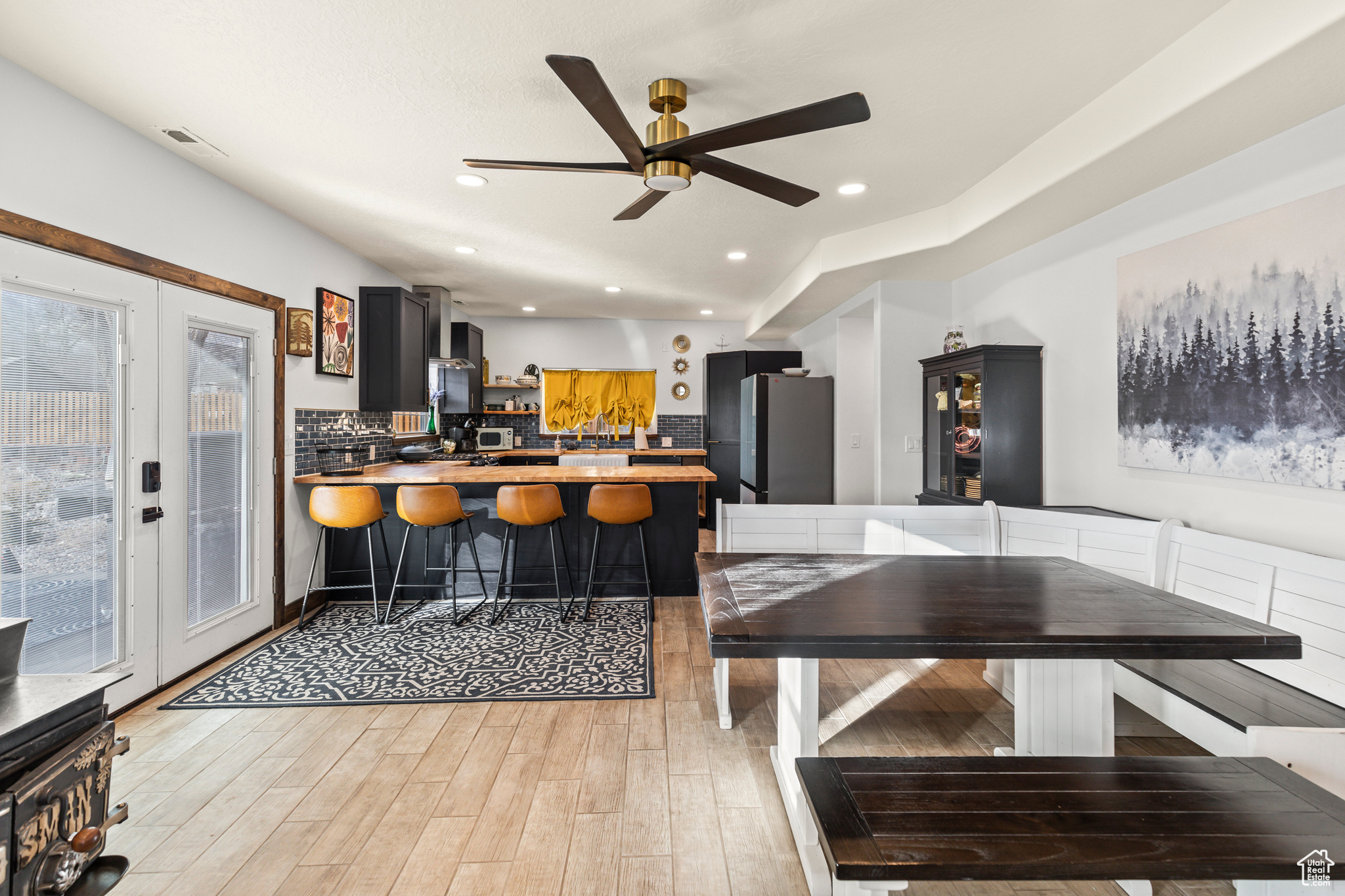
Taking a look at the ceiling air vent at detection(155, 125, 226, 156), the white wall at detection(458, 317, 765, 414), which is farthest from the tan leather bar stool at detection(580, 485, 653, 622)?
the white wall at detection(458, 317, 765, 414)

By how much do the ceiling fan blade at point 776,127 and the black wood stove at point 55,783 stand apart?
209 cm

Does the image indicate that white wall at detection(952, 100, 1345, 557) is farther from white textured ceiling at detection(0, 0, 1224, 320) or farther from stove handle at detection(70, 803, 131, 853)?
stove handle at detection(70, 803, 131, 853)

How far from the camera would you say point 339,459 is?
172 inches

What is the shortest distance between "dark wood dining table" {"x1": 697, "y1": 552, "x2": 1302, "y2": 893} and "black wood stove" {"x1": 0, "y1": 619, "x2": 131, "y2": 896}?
1276 millimetres

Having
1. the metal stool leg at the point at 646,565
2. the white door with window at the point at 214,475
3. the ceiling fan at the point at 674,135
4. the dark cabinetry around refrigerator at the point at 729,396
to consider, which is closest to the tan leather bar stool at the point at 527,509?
the metal stool leg at the point at 646,565

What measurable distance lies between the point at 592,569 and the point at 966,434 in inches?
102

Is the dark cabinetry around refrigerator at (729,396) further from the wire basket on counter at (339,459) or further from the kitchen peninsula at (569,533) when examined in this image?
the wire basket on counter at (339,459)

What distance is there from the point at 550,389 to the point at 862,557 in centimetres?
588

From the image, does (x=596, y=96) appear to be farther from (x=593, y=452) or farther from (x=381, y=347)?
(x=593, y=452)

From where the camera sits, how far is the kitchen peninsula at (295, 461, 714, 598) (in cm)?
418

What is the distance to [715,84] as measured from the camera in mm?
2285

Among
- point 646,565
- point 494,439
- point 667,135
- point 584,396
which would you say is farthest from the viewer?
point 584,396

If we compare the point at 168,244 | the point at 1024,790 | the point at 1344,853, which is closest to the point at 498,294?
the point at 168,244

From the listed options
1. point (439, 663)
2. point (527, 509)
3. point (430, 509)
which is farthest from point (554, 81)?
point (439, 663)
